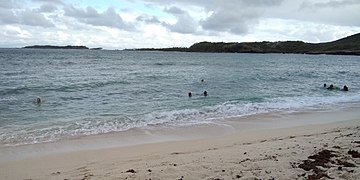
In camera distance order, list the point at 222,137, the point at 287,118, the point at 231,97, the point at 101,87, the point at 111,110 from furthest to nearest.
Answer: the point at 101,87
the point at 231,97
the point at 111,110
the point at 287,118
the point at 222,137

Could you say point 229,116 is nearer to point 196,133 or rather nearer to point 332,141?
point 196,133

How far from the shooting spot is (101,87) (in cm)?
2717

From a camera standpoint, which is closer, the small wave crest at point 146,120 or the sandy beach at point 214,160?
the sandy beach at point 214,160

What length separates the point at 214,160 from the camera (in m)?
8.33

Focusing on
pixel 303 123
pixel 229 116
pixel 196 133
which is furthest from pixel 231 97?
pixel 196 133

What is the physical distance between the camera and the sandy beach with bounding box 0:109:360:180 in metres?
7.29

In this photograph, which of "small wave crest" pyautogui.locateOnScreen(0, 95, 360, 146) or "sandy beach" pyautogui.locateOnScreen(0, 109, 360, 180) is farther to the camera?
"small wave crest" pyautogui.locateOnScreen(0, 95, 360, 146)

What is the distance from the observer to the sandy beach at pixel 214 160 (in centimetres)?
729

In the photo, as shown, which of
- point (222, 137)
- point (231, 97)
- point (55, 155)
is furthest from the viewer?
point (231, 97)

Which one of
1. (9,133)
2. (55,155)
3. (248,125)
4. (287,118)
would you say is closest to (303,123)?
(287,118)

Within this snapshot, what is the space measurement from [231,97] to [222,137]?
1108 cm

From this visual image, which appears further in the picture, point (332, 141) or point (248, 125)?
point (248, 125)

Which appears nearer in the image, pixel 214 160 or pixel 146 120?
pixel 214 160

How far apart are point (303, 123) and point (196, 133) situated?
523cm
